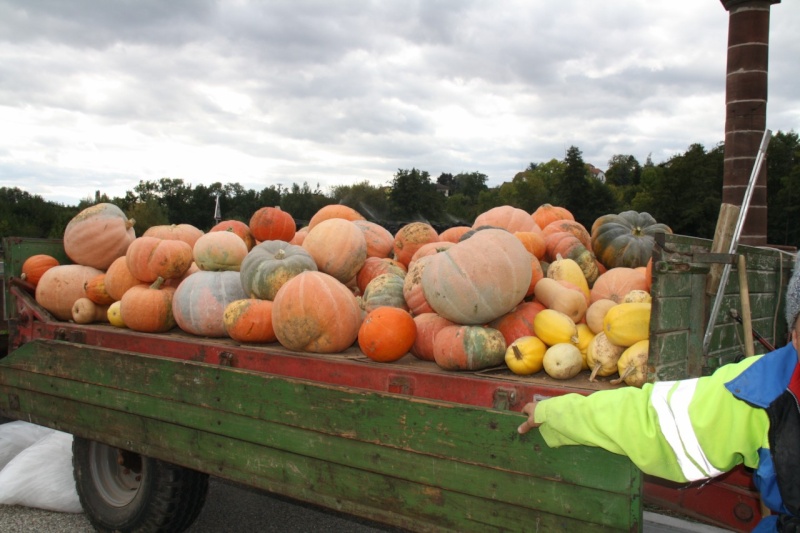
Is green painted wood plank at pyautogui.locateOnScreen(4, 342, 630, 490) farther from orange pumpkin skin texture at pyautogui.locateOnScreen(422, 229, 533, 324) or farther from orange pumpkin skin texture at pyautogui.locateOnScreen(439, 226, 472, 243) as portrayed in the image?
orange pumpkin skin texture at pyautogui.locateOnScreen(439, 226, 472, 243)

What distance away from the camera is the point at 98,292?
4.91 m

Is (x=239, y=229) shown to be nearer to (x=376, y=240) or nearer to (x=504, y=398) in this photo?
(x=376, y=240)

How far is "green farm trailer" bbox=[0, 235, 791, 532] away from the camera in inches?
101

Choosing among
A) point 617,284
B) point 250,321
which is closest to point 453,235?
point 617,284

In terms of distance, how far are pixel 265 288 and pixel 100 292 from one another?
5.32ft

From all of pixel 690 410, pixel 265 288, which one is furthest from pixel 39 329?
pixel 690 410

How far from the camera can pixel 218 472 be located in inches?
138

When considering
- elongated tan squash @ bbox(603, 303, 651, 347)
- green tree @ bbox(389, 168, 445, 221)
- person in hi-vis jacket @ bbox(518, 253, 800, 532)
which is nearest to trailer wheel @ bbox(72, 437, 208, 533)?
elongated tan squash @ bbox(603, 303, 651, 347)

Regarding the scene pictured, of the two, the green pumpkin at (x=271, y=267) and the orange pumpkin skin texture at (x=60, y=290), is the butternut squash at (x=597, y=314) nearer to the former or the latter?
the green pumpkin at (x=271, y=267)

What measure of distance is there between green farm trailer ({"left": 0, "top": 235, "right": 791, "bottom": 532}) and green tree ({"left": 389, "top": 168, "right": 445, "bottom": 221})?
46134mm

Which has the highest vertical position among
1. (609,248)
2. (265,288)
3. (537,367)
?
(609,248)

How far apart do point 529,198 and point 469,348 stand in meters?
64.5

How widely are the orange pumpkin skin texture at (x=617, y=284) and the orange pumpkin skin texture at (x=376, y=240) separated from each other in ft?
5.82

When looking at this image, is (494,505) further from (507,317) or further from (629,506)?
(507,317)
